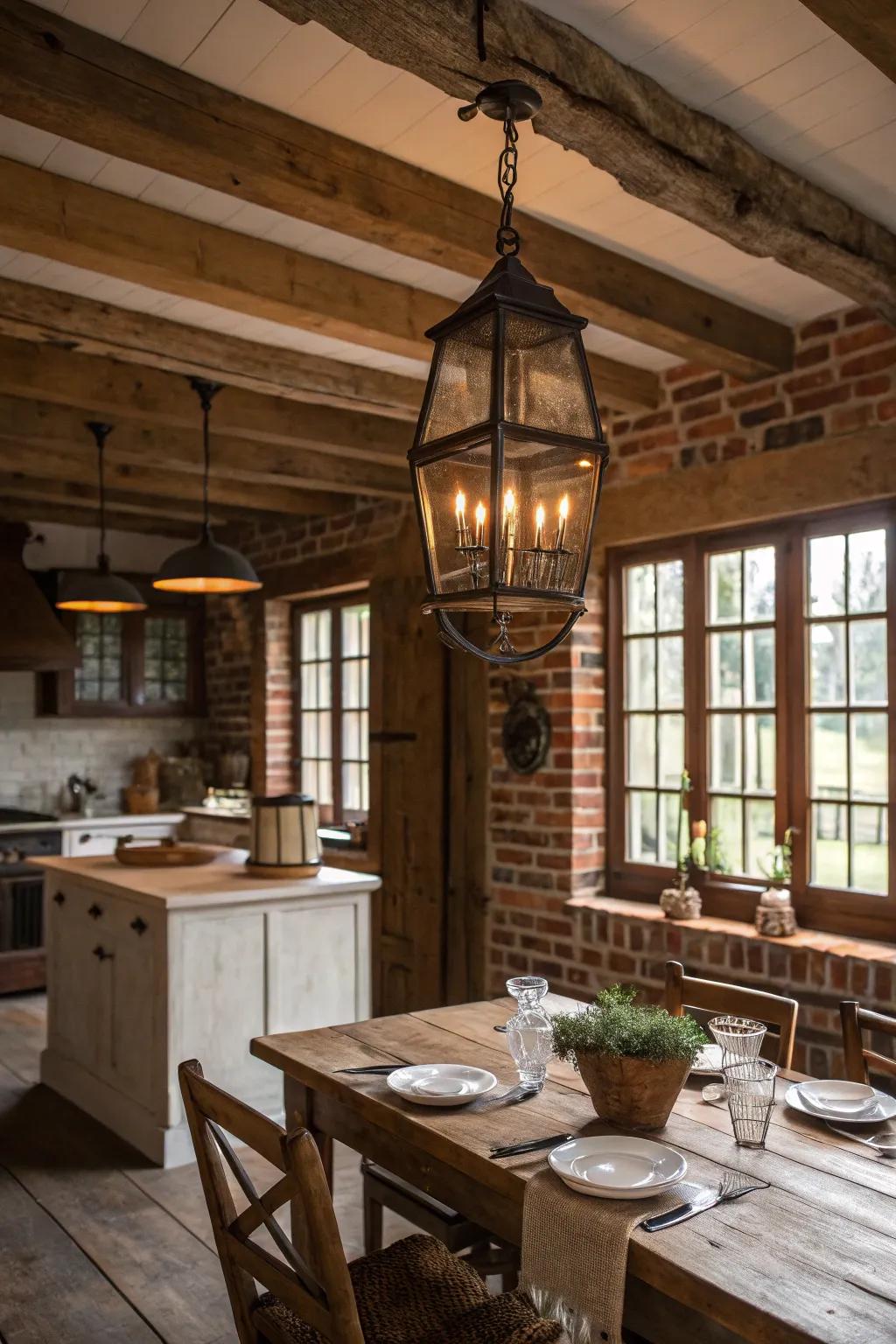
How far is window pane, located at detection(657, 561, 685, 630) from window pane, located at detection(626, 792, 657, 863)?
636mm

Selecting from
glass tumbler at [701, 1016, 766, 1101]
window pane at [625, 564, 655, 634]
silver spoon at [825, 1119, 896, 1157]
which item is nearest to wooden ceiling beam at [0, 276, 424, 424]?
window pane at [625, 564, 655, 634]

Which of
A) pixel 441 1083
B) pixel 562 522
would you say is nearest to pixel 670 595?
pixel 441 1083

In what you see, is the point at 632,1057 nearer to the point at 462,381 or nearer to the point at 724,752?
the point at 462,381

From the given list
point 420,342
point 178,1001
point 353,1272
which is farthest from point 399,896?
point 353,1272

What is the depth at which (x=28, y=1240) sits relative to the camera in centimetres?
310

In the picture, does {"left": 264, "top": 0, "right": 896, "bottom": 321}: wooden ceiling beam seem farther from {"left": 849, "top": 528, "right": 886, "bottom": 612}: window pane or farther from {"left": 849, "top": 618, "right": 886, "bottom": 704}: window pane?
{"left": 849, "top": 618, "right": 886, "bottom": 704}: window pane

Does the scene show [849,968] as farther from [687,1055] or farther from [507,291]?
[507,291]

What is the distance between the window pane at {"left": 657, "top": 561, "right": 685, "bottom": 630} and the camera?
13.3ft

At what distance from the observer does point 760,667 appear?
377 centimetres

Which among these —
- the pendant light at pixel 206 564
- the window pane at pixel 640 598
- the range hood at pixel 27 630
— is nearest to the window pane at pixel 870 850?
the window pane at pixel 640 598

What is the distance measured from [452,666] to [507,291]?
333 cm

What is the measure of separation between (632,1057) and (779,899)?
177 cm

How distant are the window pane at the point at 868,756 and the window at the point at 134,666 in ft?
15.7

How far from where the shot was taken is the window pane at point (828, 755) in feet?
11.5
